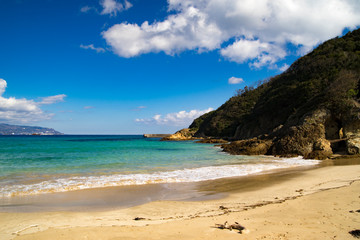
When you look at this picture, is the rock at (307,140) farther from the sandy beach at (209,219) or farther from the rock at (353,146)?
the sandy beach at (209,219)

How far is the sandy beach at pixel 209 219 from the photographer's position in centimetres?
424

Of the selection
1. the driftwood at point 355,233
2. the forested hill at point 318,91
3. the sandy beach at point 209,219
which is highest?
the forested hill at point 318,91

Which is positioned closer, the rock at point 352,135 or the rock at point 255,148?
the rock at point 352,135

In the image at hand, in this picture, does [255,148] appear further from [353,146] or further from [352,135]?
[352,135]

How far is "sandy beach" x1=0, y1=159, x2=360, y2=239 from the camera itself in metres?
4.24

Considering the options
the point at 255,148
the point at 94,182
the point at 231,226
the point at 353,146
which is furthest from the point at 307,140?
the point at 231,226

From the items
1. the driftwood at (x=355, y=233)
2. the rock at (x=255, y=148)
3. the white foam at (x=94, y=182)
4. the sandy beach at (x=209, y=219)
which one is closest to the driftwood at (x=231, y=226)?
the sandy beach at (x=209, y=219)

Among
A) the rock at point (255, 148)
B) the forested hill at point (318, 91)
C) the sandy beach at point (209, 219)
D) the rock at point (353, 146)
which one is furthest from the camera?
the rock at point (255, 148)

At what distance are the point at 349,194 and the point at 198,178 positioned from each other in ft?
20.7

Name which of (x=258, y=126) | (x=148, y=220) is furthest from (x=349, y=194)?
(x=258, y=126)

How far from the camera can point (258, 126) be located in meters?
53.7

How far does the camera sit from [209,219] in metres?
5.11

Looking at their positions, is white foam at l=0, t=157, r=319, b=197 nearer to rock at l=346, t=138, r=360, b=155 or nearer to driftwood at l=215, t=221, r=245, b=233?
driftwood at l=215, t=221, r=245, b=233

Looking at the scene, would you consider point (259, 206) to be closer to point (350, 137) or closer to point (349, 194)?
point (349, 194)
